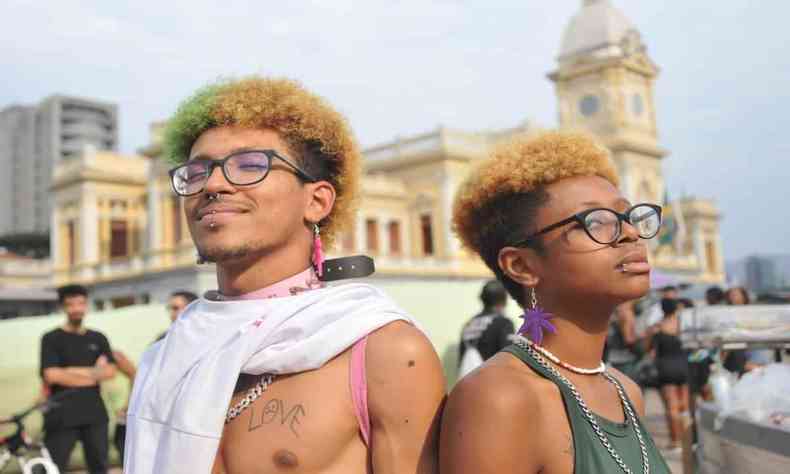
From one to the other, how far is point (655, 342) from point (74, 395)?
5.40 meters

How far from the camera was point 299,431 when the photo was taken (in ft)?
5.63

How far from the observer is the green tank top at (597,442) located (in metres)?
1.73

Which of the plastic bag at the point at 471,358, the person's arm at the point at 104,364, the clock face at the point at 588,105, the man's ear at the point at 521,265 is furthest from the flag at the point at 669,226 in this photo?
the man's ear at the point at 521,265

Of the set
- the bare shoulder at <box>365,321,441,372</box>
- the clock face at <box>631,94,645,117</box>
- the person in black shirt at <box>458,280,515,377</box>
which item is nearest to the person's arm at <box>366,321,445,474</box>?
the bare shoulder at <box>365,321,441,372</box>

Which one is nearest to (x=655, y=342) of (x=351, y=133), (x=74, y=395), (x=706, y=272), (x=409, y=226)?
(x=74, y=395)

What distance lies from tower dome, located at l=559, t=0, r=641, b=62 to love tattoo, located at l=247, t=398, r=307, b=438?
37679 millimetres

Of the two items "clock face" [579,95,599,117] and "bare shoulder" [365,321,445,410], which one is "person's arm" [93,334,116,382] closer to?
"bare shoulder" [365,321,445,410]

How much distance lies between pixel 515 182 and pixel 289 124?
1.98 ft

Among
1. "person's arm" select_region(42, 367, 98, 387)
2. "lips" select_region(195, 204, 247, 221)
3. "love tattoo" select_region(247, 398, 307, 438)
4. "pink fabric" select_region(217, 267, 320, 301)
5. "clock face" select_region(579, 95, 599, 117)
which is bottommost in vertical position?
"person's arm" select_region(42, 367, 98, 387)

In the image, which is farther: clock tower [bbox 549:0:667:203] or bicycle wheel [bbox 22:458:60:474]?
clock tower [bbox 549:0:667:203]

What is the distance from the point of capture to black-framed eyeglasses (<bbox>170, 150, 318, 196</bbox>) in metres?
1.93

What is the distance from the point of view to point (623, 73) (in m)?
37.6

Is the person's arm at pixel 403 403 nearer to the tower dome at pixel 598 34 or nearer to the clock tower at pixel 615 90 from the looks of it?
the clock tower at pixel 615 90

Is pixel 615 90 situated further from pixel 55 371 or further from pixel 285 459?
pixel 285 459
